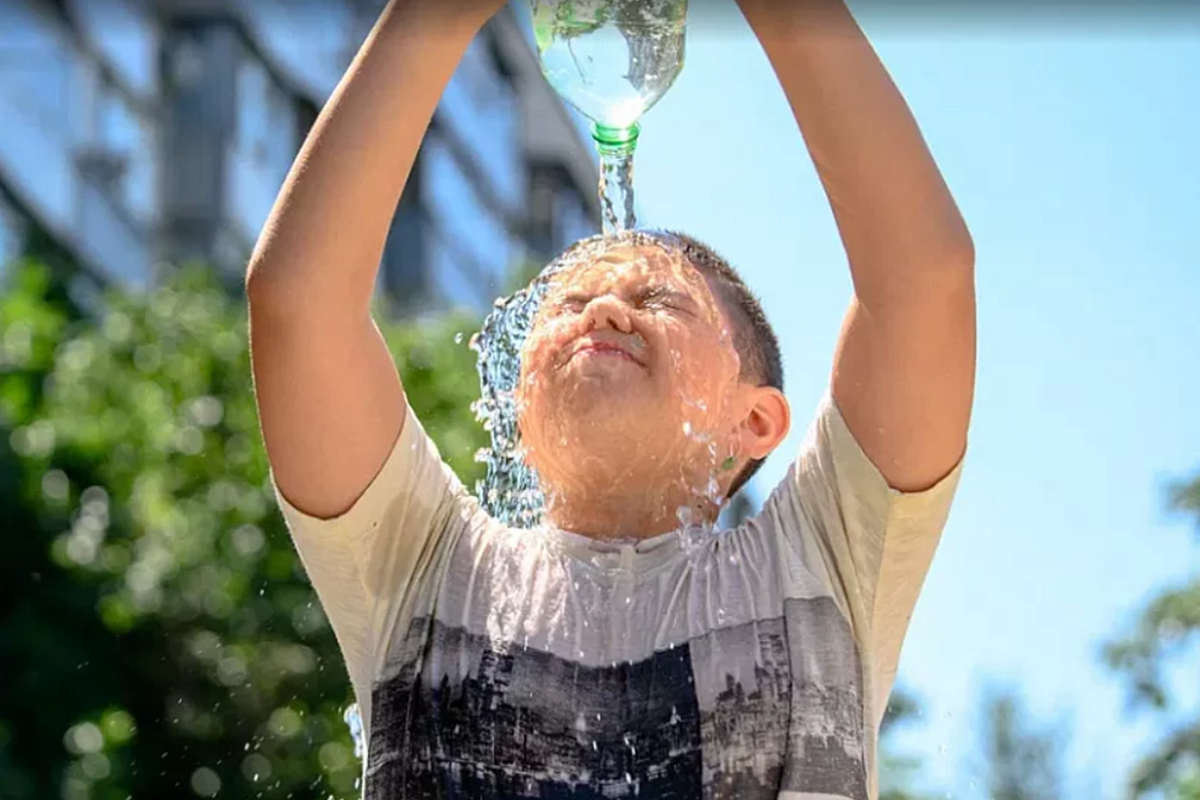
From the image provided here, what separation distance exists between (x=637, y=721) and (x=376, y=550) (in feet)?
1.47

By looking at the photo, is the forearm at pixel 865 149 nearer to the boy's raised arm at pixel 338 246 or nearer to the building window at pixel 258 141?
the boy's raised arm at pixel 338 246

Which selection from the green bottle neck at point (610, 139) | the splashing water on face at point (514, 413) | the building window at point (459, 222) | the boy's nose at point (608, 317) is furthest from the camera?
the building window at point (459, 222)

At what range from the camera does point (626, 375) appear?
2.85 meters

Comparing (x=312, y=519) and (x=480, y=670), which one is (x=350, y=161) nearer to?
(x=312, y=519)

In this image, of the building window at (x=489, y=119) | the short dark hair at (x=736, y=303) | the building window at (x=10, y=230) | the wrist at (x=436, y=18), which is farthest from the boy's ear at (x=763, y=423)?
the building window at (x=489, y=119)

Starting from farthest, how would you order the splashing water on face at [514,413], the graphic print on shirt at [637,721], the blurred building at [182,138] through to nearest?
1. the blurred building at [182,138]
2. the splashing water on face at [514,413]
3. the graphic print on shirt at [637,721]

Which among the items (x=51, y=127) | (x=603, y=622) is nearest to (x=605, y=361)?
(x=603, y=622)

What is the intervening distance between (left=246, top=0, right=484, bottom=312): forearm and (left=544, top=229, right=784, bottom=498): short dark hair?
0.53 meters

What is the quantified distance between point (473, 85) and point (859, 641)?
94.7 ft

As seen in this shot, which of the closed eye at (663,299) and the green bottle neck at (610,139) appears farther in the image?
the green bottle neck at (610,139)

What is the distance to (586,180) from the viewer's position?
38.3 meters

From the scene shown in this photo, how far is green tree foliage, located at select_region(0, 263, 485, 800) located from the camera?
9.95 metres

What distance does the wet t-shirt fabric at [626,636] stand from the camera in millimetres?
2609

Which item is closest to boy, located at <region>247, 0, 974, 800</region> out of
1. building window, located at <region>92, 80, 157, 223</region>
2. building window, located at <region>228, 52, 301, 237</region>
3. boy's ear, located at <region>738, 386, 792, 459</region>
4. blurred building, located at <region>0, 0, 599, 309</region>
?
boy's ear, located at <region>738, 386, 792, 459</region>
